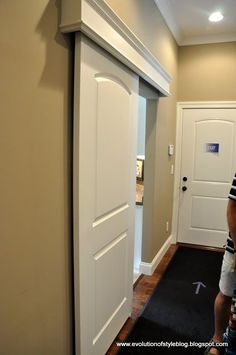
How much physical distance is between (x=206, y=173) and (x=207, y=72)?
4.61 feet

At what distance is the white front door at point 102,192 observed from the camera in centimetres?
146

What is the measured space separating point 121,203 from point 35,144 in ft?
3.19

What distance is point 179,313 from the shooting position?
2453 mm

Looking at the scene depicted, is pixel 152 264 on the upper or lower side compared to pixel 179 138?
lower

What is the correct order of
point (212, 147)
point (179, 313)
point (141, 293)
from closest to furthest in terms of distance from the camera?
point (179, 313) < point (141, 293) < point (212, 147)

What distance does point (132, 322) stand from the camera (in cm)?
231

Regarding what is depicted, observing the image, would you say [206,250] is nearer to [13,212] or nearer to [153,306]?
[153,306]

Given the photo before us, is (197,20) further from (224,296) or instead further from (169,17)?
(224,296)

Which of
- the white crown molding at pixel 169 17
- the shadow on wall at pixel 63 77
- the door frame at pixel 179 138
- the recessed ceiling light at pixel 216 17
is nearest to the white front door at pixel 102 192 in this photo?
the shadow on wall at pixel 63 77

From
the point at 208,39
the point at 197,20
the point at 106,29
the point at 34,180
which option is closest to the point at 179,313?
the point at 34,180

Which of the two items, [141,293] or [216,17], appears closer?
[141,293]

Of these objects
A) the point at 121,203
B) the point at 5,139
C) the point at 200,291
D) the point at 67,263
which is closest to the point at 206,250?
the point at 200,291

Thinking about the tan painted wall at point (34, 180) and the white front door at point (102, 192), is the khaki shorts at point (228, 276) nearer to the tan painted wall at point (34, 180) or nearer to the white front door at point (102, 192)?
the white front door at point (102, 192)

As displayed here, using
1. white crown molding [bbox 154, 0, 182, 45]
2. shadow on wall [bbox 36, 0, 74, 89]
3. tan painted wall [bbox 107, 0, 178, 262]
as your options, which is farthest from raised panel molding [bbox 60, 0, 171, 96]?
white crown molding [bbox 154, 0, 182, 45]
